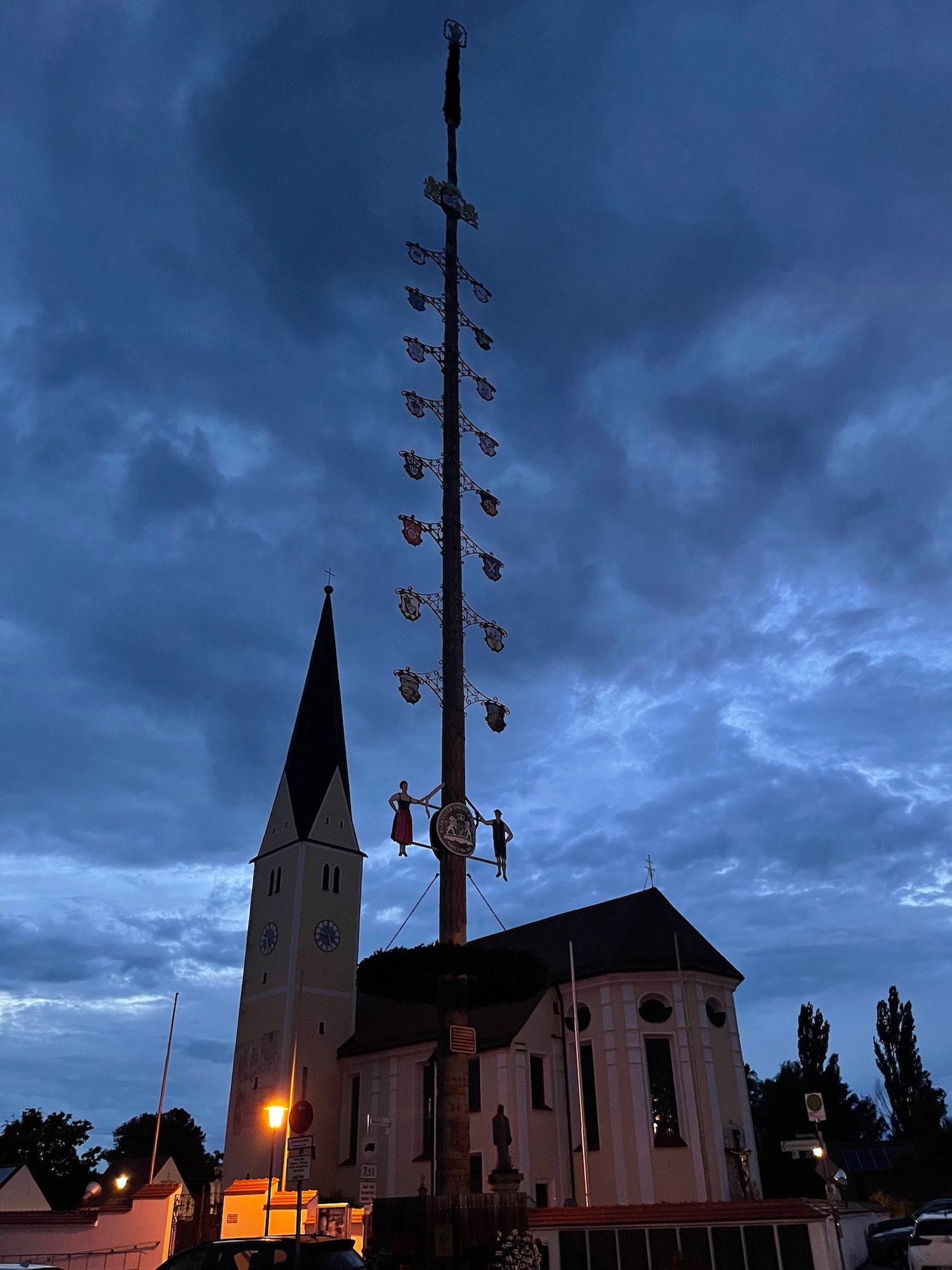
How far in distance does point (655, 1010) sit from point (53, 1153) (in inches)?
2184

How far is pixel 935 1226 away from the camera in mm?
17844

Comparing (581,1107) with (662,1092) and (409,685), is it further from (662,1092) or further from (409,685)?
(409,685)

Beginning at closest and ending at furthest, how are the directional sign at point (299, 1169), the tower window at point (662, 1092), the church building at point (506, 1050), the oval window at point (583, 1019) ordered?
1. the directional sign at point (299, 1169)
2. the tower window at point (662, 1092)
3. the church building at point (506, 1050)
4. the oval window at point (583, 1019)

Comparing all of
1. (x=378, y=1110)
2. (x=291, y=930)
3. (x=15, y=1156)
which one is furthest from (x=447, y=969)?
(x=15, y=1156)

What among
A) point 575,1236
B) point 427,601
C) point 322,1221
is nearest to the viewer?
point 575,1236

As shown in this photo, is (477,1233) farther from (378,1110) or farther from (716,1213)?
(378,1110)

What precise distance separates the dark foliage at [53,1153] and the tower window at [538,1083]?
4510 centimetres

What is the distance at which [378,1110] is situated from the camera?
4197cm

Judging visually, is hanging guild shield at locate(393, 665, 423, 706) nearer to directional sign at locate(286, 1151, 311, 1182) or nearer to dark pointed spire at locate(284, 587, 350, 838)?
directional sign at locate(286, 1151, 311, 1182)

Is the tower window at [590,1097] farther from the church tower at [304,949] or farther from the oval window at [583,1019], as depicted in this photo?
the church tower at [304,949]

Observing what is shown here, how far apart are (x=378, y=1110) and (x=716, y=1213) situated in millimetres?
28392

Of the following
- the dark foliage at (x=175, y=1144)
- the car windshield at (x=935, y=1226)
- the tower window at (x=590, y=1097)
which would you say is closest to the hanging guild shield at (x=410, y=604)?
the car windshield at (x=935, y=1226)

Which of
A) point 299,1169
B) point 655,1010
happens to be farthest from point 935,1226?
point 655,1010

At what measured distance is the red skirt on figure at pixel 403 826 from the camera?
63.9ft
